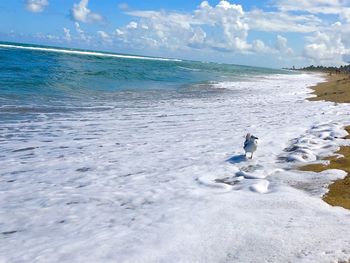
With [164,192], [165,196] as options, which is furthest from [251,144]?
[165,196]

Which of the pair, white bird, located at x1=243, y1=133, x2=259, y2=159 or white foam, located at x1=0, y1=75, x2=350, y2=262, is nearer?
white foam, located at x1=0, y1=75, x2=350, y2=262

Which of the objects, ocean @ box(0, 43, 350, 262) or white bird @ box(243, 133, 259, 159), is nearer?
ocean @ box(0, 43, 350, 262)

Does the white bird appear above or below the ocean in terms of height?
above

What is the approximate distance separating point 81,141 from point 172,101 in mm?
8872

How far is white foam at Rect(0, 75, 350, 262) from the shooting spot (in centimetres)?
406

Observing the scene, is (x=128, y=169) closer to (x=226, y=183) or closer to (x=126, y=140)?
(x=226, y=183)

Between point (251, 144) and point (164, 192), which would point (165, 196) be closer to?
point (164, 192)

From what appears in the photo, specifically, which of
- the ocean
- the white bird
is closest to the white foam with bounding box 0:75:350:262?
the ocean

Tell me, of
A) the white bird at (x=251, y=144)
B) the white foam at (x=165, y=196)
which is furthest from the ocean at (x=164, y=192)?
the white bird at (x=251, y=144)

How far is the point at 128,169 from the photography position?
705 centimetres

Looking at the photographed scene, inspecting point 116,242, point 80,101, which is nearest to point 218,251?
point 116,242

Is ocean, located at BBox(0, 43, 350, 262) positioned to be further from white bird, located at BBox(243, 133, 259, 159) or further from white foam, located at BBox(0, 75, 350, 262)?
white bird, located at BBox(243, 133, 259, 159)

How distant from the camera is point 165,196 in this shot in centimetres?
568

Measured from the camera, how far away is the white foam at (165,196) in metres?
4.06
